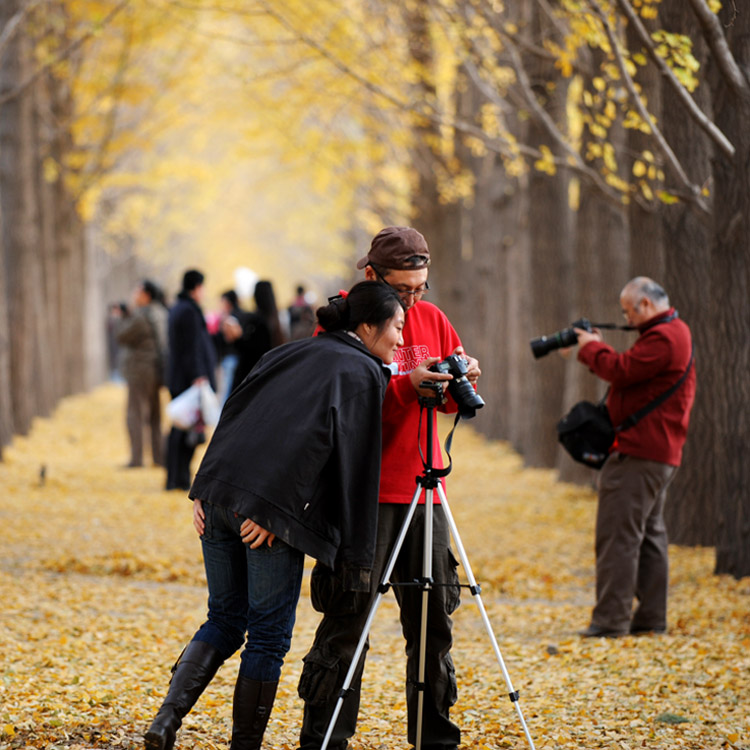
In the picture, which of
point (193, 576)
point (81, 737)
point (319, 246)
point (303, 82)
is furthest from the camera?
point (319, 246)

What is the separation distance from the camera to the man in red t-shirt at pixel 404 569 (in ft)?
14.9

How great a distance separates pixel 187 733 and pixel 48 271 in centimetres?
1950

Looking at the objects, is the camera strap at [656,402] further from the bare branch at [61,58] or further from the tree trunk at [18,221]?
the tree trunk at [18,221]

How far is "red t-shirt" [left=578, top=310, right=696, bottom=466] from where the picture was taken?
6.98 m

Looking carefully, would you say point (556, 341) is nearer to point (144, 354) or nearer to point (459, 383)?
point (459, 383)

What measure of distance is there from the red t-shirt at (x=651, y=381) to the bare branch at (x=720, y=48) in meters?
1.90

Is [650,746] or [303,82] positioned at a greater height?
[303,82]

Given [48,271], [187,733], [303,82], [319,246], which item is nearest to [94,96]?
[48,271]

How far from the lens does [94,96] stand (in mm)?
24656

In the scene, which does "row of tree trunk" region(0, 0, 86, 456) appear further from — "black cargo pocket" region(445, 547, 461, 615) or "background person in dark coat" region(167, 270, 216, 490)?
"black cargo pocket" region(445, 547, 461, 615)

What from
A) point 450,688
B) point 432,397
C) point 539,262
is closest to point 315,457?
point 432,397

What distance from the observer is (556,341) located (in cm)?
708

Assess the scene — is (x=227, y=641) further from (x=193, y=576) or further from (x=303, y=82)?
(x=303, y=82)

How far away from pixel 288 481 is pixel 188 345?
8.53 meters
